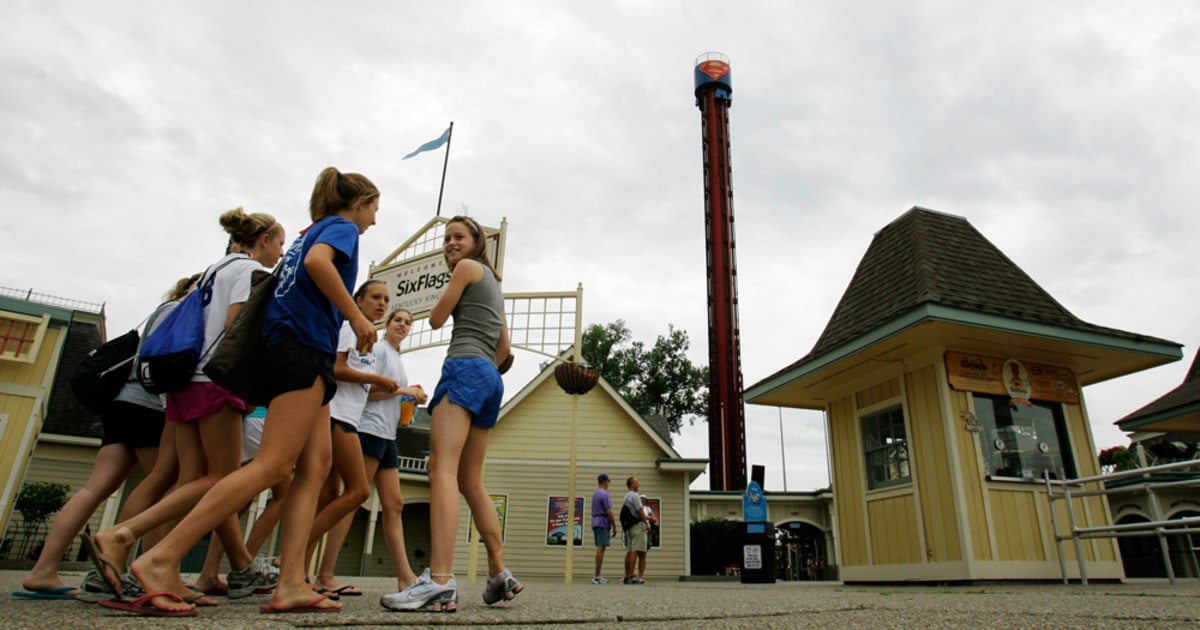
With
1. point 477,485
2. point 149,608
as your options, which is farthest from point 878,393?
point 149,608

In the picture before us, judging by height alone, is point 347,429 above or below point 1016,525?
above

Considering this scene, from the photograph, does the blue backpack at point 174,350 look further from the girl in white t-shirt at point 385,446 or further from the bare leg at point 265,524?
the girl in white t-shirt at point 385,446

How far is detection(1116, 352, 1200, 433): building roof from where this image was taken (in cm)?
901

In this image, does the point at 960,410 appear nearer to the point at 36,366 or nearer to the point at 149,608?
the point at 149,608

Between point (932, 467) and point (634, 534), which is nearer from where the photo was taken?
point (932, 467)

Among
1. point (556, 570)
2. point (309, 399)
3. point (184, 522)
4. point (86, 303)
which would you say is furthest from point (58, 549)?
point (86, 303)

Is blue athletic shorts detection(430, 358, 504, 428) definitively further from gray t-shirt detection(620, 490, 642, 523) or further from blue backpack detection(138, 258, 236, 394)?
gray t-shirt detection(620, 490, 642, 523)

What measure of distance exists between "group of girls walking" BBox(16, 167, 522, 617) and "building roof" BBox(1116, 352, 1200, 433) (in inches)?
400

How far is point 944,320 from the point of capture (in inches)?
245

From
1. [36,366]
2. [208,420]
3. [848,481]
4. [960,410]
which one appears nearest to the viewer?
[208,420]

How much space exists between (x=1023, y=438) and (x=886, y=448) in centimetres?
135

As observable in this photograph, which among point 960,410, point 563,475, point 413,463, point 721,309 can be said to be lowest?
point 960,410

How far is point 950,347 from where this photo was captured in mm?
6879

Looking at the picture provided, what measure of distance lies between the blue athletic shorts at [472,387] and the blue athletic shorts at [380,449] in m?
1.10
